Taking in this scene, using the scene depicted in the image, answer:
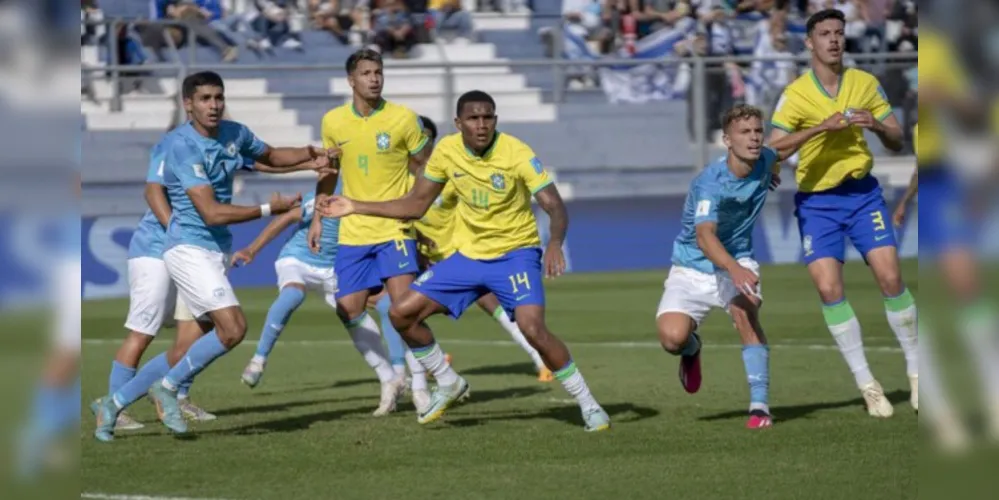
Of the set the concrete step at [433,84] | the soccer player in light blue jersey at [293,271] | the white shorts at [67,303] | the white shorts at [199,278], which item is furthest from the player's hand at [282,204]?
the concrete step at [433,84]

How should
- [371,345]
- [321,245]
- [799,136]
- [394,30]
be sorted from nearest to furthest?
1. [799,136]
2. [371,345]
3. [321,245]
4. [394,30]

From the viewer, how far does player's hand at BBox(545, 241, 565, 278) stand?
8953mm

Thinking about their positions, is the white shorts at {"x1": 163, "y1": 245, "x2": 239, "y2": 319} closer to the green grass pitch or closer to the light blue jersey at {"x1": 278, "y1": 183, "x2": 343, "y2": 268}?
the green grass pitch

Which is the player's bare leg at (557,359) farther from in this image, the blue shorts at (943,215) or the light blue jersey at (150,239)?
the blue shorts at (943,215)

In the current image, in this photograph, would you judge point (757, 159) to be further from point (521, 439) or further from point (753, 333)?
point (521, 439)

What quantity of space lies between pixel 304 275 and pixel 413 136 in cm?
201

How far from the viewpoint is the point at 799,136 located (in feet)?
30.7

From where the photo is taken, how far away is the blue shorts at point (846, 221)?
32.7 ft

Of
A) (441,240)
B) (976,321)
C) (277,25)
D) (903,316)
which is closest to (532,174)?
(903,316)

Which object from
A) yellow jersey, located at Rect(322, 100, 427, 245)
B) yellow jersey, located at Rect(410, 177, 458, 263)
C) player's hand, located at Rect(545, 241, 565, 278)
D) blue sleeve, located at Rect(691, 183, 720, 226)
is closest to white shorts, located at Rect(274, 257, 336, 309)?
yellow jersey, located at Rect(410, 177, 458, 263)

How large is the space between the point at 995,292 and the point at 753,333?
25.8ft

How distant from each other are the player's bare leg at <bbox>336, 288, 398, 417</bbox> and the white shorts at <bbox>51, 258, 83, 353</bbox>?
8652 millimetres

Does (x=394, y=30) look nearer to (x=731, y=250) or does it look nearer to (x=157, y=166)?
(x=157, y=166)

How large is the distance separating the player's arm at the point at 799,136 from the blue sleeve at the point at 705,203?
0.53 m
